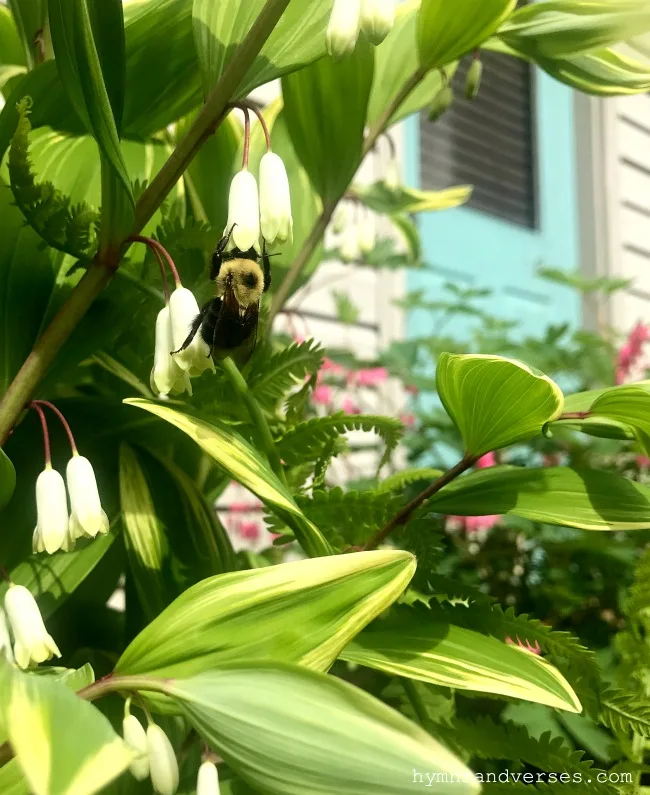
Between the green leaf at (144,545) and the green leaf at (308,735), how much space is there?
0.19 metres

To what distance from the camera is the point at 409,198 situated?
2.72 ft

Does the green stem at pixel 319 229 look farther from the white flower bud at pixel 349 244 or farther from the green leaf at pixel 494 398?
the white flower bud at pixel 349 244

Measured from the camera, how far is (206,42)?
38 centimetres

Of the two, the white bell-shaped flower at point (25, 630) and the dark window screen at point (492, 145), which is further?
the dark window screen at point (492, 145)

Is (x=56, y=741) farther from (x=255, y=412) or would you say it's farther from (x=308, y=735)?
(x=255, y=412)

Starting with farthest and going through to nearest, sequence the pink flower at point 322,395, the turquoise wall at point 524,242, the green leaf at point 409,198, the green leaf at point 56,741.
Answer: the turquoise wall at point 524,242, the pink flower at point 322,395, the green leaf at point 409,198, the green leaf at point 56,741

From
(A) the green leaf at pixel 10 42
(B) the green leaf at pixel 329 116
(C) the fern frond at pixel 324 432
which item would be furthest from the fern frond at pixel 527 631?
(A) the green leaf at pixel 10 42

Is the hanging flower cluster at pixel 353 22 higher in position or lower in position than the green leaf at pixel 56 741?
higher

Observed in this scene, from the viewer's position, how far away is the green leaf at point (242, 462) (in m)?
0.35

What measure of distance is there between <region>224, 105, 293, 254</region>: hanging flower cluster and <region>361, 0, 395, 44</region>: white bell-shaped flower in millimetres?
63

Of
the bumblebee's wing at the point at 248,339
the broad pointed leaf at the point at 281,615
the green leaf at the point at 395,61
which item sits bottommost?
the broad pointed leaf at the point at 281,615

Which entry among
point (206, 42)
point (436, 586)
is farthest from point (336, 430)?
point (206, 42)

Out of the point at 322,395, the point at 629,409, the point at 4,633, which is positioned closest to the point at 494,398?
the point at 629,409

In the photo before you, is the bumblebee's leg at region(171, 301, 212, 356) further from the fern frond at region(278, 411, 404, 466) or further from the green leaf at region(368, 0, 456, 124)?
the green leaf at region(368, 0, 456, 124)
